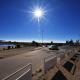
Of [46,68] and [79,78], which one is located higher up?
[46,68]

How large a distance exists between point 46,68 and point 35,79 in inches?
56.2

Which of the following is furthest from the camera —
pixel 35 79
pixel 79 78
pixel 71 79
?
pixel 79 78

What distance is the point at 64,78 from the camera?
8891 millimetres

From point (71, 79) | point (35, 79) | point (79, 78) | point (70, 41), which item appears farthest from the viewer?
point (70, 41)

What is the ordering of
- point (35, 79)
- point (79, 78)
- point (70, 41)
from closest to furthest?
1. point (35, 79)
2. point (79, 78)
3. point (70, 41)

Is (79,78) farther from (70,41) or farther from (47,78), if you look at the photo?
(70,41)

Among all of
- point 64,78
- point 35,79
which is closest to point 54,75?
point 64,78

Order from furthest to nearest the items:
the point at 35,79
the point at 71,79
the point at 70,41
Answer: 1. the point at 70,41
2. the point at 71,79
3. the point at 35,79

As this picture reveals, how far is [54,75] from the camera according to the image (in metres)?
9.06

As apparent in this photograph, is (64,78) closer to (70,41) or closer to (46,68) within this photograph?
(46,68)

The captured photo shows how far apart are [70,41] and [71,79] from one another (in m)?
132

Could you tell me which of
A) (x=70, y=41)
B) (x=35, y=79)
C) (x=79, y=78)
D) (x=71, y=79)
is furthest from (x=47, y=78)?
(x=70, y=41)

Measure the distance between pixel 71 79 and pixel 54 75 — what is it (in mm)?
1029

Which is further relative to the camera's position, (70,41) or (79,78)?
(70,41)
